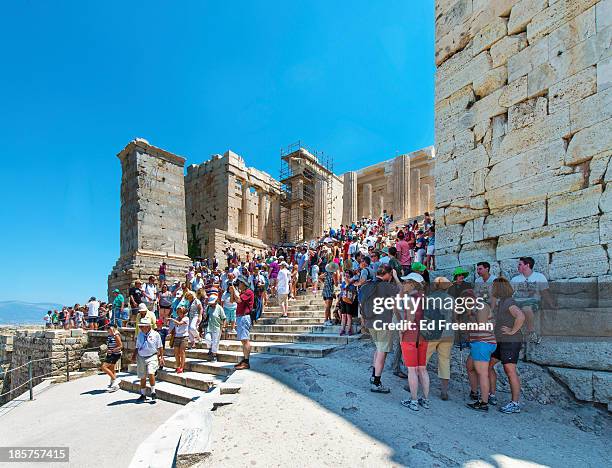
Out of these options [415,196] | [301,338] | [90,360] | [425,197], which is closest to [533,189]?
[301,338]

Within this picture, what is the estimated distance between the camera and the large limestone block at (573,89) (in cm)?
447

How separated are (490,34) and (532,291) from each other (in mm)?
4129

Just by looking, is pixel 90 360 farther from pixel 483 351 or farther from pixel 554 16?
pixel 554 16

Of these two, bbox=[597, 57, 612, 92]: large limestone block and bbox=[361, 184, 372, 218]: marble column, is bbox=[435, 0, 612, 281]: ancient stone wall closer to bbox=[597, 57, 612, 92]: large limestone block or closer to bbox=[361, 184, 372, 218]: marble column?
bbox=[597, 57, 612, 92]: large limestone block

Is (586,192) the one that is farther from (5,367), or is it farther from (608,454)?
(5,367)

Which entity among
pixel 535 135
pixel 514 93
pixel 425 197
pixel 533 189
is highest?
pixel 425 197

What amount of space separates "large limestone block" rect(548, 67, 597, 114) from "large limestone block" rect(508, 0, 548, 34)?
119 cm

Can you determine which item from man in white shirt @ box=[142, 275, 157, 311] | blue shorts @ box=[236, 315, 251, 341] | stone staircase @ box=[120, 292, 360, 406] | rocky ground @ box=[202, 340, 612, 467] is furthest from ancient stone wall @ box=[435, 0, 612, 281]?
man in white shirt @ box=[142, 275, 157, 311]

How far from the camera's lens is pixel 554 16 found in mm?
4930

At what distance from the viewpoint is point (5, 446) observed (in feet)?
17.2

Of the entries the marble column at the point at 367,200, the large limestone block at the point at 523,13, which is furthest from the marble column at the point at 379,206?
the large limestone block at the point at 523,13

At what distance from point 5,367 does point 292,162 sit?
847 inches

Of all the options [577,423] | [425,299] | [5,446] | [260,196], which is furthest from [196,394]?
[260,196]

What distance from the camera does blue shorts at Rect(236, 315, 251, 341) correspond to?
604 cm
